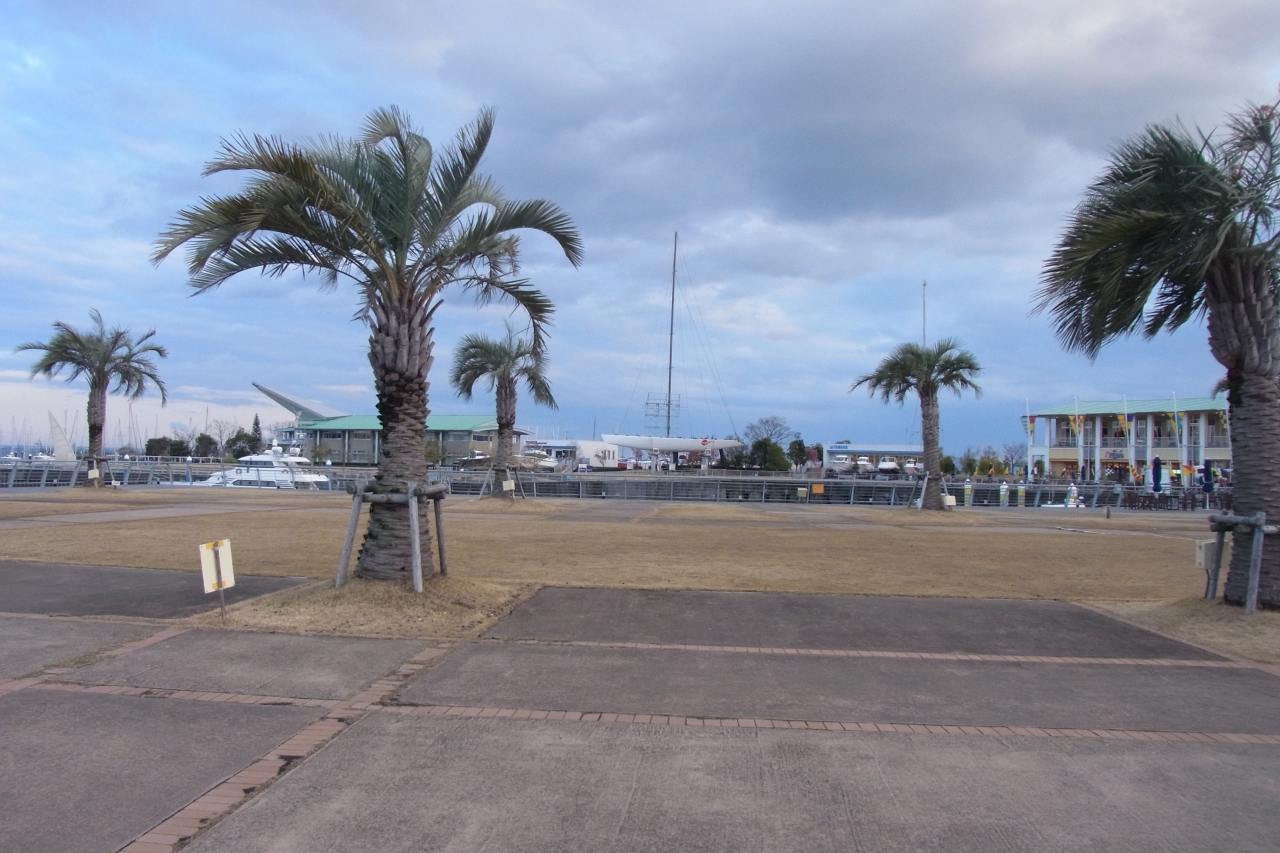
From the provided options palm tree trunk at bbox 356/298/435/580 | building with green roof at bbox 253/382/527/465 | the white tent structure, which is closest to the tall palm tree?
palm tree trunk at bbox 356/298/435/580

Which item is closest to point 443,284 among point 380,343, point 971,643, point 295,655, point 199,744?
point 380,343

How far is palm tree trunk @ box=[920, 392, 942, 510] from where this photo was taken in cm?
3216

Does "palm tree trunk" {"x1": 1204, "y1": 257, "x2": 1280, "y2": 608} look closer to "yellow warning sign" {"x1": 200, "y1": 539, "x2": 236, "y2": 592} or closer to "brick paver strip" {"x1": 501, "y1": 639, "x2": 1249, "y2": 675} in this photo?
"brick paver strip" {"x1": 501, "y1": 639, "x2": 1249, "y2": 675}

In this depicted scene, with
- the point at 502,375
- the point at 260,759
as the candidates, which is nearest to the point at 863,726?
the point at 260,759

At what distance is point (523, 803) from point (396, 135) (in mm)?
7785

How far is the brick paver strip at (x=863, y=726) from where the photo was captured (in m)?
5.63

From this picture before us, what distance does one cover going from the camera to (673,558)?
14984 millimetres

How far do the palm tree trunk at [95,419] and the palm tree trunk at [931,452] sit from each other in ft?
103

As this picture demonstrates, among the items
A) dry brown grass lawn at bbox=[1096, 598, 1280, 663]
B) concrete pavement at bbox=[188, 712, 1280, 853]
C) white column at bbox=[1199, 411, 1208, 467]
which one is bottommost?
concrete pavement at bbox=[188, 712, 1280, 853]

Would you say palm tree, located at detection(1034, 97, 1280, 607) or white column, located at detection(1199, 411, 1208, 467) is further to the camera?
white column, located at detection(1199, 411, 1208, 467)

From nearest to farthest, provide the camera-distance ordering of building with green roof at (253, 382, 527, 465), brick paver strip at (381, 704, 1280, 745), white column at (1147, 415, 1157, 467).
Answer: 1. brick paver strip at (381, 704, 1280, 745)
2. white column at (1147, 415, 1157, 467)
3. building with green roof at (253, 382, 527, 465)

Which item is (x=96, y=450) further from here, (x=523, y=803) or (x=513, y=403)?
(x=523, y=803)

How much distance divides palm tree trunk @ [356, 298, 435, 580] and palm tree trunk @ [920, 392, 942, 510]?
2600 centimetres

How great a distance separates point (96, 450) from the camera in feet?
108
